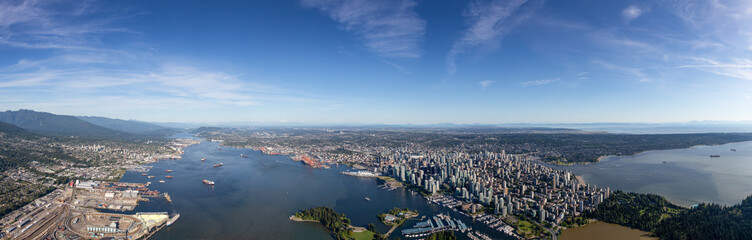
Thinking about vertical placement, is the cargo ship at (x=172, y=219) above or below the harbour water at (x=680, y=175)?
below

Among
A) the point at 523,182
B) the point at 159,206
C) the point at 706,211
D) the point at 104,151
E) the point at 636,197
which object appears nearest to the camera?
the point at 706,211

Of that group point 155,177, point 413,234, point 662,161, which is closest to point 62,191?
point 155,177

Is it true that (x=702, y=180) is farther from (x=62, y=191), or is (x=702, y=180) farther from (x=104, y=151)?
(x=104, y=151)

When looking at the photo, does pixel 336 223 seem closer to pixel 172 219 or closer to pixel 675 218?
pixel 172 219

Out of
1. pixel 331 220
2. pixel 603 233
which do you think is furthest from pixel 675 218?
pixel 331 220

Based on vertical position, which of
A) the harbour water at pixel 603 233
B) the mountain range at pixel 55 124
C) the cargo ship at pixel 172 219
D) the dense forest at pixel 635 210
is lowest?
the harbour water at pixel 603 233

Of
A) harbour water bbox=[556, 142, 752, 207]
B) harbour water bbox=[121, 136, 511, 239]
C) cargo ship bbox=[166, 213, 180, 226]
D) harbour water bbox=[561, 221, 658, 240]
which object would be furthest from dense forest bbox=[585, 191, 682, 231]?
cargo ship bbox=[166, 213, 180, 226]

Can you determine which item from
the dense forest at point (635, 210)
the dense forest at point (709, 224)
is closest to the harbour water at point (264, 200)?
the dense forest at point (635, 210)

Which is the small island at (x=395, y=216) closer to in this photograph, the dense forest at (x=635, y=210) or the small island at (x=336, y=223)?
the small island at (x=336, y=223)
